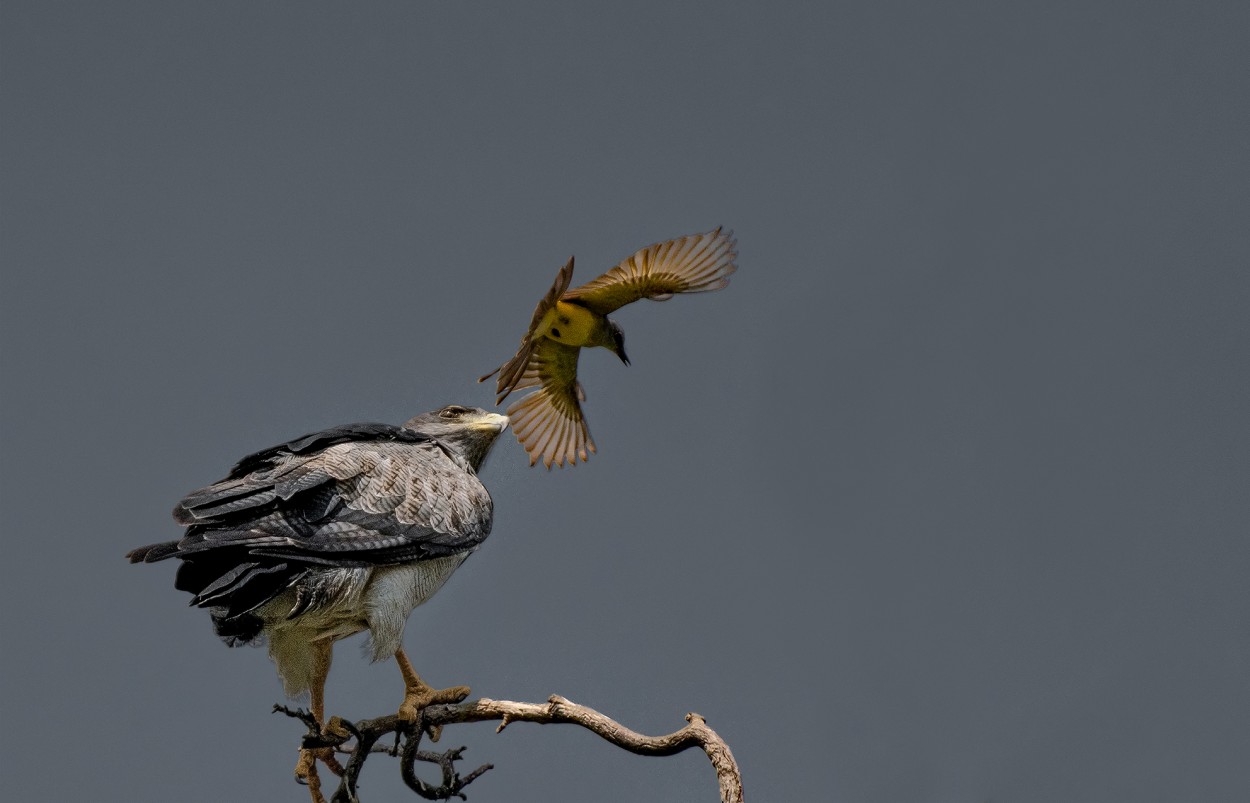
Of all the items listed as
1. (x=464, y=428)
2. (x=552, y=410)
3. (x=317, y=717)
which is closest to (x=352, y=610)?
(x=317, y=717)

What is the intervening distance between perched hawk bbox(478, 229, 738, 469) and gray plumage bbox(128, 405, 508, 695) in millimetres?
929

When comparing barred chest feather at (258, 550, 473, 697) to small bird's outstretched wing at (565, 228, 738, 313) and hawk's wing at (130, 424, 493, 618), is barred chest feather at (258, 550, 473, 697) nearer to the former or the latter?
hawk's wing at (130, 424, 493, 618)

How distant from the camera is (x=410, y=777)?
27.2 ft

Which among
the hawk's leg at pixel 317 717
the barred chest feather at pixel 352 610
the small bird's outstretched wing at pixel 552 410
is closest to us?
the barred chest feather at pixel 352 610

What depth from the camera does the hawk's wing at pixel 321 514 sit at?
748 cm

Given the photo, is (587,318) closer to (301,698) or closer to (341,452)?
(341,452)

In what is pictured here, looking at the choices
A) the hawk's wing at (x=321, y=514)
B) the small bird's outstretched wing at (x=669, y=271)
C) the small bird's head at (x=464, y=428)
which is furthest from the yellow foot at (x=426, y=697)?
the small bird's outstretched wing at (x=669, y=271)

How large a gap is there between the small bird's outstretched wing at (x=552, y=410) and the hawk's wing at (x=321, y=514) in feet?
3.34

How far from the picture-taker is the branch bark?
7.70 metres

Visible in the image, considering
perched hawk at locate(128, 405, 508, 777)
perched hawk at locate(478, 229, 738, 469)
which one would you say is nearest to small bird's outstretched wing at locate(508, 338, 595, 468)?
perched hawk at locate(478, 229, 738, 469)

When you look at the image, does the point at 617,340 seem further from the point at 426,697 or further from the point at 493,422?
the point at 426,697

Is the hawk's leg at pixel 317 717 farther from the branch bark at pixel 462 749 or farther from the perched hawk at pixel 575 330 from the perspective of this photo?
the perched hawk at pixel 575 330

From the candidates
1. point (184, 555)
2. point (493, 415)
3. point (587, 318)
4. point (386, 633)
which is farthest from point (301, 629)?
point (587, 318)

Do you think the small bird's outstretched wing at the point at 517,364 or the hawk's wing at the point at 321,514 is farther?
the small bird's outstretched wing at the point at 517,364
